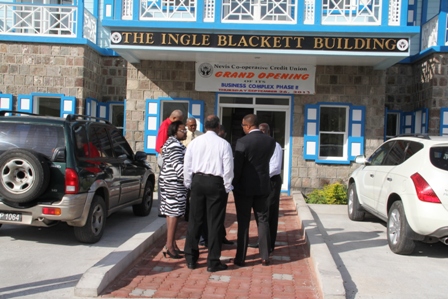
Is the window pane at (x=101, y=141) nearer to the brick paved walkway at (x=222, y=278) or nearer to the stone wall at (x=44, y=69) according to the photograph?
the brick paved walkway at (x=222, y=278)

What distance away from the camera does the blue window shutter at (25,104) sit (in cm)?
1134

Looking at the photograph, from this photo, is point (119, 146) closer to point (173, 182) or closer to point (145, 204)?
point (145, 204)

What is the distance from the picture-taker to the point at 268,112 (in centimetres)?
1142

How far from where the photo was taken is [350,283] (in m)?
4.96

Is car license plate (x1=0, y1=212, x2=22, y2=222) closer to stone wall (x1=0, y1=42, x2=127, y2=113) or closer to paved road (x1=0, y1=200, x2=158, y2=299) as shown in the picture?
paved road (x1=0, y1=200, x2=158, y2=299)

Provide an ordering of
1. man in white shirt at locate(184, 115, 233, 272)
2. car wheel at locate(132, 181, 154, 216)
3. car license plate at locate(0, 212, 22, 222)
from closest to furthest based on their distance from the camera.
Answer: man in white shirt at locate(184, 115, 233, 272), car license plate at locate(0, 212, 22, 222), car wheel at locate(132, 181, 154, 216)

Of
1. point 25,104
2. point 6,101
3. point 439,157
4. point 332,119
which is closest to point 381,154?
point 439,157

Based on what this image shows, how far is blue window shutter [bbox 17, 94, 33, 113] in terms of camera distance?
11336 mm

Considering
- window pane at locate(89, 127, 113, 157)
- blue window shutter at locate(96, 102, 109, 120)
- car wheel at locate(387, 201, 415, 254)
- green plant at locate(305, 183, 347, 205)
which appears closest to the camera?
car wheel at locate(387, 201, 415, 254)

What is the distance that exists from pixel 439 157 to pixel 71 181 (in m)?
4.74

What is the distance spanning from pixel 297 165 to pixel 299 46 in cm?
310

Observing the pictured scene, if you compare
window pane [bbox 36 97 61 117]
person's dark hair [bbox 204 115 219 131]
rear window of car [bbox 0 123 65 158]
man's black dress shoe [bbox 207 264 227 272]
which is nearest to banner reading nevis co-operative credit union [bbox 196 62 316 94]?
window pane [bbox 36 97 61 117]

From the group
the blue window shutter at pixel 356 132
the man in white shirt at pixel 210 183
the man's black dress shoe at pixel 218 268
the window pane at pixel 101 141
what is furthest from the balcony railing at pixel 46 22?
the man's black dress shoe at pixel 218 268

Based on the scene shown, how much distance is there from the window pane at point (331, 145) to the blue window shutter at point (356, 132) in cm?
28
